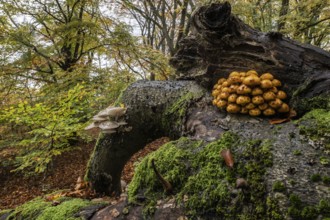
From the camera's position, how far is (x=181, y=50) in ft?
7.07

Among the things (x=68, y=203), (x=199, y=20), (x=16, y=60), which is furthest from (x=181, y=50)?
(x=16, y=60)

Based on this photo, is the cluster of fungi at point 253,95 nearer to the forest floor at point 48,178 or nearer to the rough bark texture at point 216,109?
the rough bark texture at point 216,109

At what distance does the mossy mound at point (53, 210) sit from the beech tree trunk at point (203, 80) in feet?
1.47

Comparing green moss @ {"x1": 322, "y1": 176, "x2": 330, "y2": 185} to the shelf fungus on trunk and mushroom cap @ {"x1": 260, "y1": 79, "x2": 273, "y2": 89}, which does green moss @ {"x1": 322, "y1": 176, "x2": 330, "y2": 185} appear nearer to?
mushroom cap @ {"x1": 260, "y1": 79, "x2": 273, "y2": 89}

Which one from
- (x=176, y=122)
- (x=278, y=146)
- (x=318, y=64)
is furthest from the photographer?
(x=176, y=122)

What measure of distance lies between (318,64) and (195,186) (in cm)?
113

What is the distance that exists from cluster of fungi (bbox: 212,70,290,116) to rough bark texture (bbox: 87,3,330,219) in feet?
0.21

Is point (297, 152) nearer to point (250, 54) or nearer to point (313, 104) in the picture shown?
point (313, 104)

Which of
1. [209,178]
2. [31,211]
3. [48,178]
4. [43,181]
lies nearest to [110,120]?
[31,211]

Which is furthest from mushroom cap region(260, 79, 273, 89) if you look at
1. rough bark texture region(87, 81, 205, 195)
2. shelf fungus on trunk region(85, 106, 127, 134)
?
shelf fungus on trunk region(85, 106, 127, 134)

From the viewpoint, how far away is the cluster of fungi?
1.55m

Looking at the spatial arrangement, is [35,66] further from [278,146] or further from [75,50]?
[278,146]

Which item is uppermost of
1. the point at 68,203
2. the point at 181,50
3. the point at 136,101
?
the point at 181,50

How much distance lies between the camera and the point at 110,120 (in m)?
2.13
